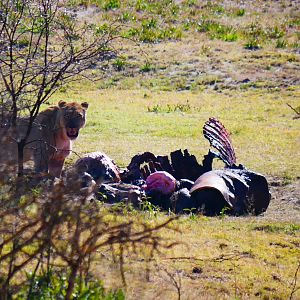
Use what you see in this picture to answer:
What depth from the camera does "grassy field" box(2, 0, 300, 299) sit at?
300 inches

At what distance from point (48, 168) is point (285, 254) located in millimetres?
4236

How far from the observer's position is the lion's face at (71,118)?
1307cm

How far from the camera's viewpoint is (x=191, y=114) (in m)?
20.8

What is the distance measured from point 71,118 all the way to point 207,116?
758 cm

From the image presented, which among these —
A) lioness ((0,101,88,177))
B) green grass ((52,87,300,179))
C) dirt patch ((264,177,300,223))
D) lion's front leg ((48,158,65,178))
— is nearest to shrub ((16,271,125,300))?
dirt patch ((264,177,300,223))

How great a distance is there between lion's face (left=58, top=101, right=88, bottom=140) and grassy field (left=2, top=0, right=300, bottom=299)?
133 centimetres

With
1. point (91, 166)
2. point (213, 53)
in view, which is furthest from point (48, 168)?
point (213, 53)

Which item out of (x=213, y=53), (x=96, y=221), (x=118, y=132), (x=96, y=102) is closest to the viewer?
(x=96, y=221)

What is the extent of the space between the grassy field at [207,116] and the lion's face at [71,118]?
133cm

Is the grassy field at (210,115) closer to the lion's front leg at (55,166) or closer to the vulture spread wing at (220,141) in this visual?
the vulture spread wing at (220,141)

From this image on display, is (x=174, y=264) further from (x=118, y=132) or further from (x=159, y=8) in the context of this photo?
(x=159, y=8)

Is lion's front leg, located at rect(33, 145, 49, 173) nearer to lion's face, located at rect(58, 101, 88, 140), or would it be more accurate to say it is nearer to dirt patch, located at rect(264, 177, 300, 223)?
lion's face, located at rect(58, 101, 88, 140)

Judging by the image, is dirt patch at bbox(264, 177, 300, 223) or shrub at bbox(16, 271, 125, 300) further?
dirt patch at bbox(264, 177, 300, 223)

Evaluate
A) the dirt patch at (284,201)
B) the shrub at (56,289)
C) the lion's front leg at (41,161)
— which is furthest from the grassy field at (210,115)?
the lion's front leg at (41,161)
